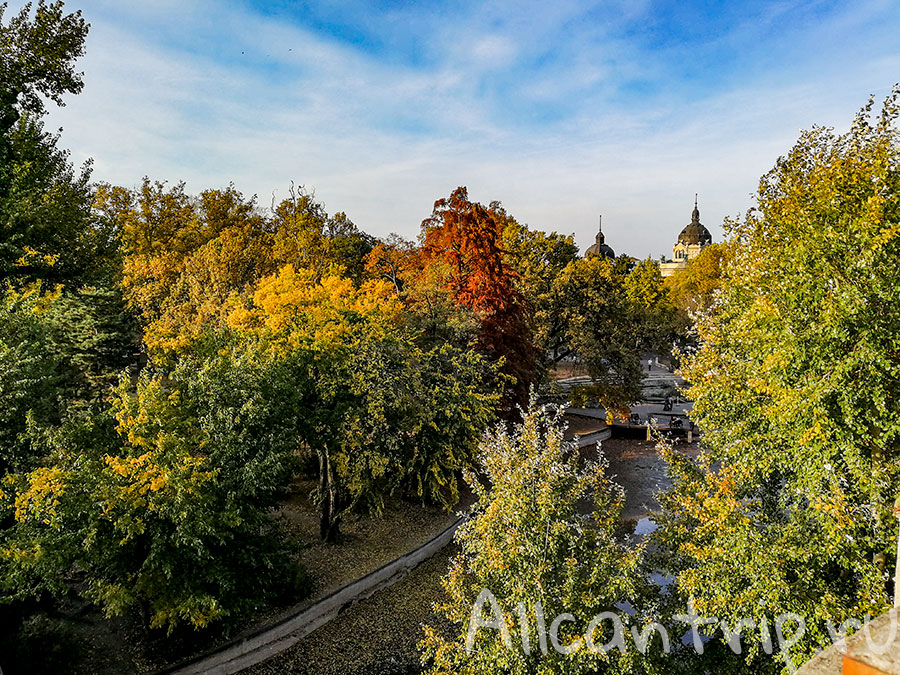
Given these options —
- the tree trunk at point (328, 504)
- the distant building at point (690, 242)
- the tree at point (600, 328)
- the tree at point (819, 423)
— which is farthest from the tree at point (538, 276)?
the distant building at point (690, 242)

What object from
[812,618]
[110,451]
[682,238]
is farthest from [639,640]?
[682,238]

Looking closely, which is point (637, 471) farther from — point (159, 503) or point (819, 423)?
point (159, 503)

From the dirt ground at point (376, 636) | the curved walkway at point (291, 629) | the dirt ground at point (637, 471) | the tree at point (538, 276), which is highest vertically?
the tree at point (538, 276)

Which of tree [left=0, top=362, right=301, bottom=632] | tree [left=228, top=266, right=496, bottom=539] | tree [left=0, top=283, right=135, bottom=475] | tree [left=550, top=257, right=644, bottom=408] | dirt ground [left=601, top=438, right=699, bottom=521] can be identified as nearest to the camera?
tree [left=0, top=362, right=301, bottom=632]

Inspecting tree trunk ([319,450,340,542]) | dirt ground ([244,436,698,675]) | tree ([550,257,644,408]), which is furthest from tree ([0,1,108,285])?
tree ([550,257,644,408])

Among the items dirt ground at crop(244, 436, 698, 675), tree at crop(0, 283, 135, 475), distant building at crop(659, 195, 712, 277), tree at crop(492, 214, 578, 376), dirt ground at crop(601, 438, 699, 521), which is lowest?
dirt ground at crop(244, 436, 698, 675)

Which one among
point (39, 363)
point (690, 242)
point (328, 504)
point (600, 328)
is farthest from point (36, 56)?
point (690, 242)

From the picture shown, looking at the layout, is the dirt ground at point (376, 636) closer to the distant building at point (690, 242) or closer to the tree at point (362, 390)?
the tree at point (362, 390)

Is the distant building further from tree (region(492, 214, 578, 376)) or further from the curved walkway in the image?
the curved walkway

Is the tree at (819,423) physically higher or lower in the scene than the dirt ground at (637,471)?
higher
